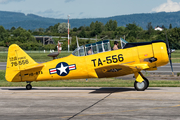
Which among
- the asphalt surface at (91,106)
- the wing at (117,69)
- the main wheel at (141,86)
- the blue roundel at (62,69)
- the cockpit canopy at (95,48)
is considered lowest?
the asphalt surface at (91,106)

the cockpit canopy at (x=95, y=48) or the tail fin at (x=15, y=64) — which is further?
the tail fin at (x=15, y=64)

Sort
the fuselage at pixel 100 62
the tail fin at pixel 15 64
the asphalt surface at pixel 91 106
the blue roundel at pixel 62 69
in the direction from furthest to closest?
the tail fin at pixel 15 64, the blue roundel at pixel 62 69, the fuselage at pixel 100 62, the asphalt surface at pixel 91 106

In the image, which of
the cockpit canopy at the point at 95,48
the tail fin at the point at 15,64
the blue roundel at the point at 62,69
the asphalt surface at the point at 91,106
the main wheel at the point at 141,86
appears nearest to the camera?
the asphalt surface at the point at 91,106

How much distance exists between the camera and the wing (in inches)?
532

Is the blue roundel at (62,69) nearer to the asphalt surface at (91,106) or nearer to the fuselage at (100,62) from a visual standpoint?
the fuselage at (100,62)

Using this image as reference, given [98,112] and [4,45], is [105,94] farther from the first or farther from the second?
[4,45]

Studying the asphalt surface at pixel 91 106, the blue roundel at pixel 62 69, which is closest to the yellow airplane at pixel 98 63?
the blue roundel at pixel 62 69

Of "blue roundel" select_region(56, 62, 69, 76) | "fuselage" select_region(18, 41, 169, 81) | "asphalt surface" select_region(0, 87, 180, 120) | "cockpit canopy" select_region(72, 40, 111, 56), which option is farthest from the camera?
"blue roundel" select_region(56, 62, 69, 76)

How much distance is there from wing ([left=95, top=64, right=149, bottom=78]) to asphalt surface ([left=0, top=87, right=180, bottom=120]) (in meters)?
1.11

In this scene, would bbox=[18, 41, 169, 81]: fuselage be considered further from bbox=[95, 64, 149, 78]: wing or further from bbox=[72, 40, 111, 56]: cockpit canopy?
bbox=[72, 40, 111, 56]: cockpit canopy

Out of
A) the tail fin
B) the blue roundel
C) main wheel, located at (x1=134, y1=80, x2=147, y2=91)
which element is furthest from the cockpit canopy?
the tail fin

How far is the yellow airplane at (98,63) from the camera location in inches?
542

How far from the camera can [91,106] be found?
10.5 meters

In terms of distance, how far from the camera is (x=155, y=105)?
34.3 ft
